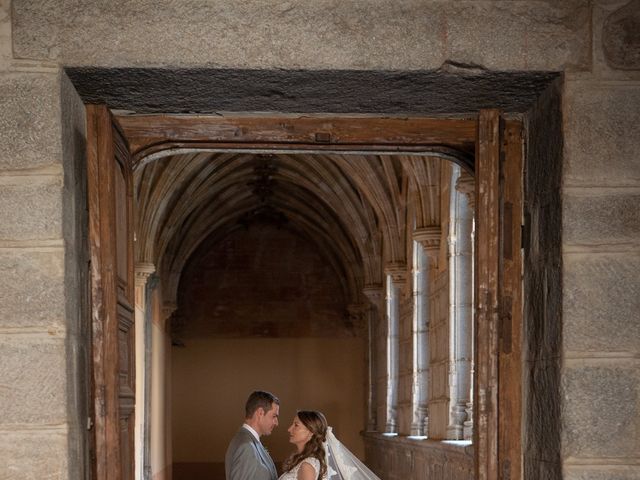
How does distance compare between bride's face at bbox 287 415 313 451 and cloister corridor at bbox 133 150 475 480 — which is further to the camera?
cloister corridor at bbox 133 150 475 480

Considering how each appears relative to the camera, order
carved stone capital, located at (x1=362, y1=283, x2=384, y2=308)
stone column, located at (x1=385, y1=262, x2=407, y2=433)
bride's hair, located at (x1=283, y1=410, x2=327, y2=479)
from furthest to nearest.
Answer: carved stone capital, located at (x1=362, y1=283, x2=384, y2=308)
stone column, located at (x1=385, y1=262, x2=407, y2=433)
bride's hair, located at (x1=283, y1=410, x2=327, y2=479)

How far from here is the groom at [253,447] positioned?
598cm

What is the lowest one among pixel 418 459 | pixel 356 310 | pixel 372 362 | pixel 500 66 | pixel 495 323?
pixel 418 459

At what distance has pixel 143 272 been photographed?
581 inches

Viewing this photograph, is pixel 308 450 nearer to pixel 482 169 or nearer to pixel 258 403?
pixel 258 403

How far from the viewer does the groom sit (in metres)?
5.98

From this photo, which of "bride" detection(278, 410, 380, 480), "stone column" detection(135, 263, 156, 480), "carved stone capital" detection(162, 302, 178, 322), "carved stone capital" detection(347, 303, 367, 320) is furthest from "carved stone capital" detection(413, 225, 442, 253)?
"carved stone capital" detection(347, 303, 367, 320)

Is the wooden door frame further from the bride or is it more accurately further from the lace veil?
the lace veil

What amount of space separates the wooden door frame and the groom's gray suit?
238 centimetres

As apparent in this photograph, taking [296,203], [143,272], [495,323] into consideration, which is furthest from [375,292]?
[495,323]

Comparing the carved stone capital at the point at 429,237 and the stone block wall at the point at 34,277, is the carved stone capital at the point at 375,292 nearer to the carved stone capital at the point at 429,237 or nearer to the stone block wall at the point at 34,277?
the carved stone capital at the point at 429,237

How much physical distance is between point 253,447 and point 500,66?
10.6 feet

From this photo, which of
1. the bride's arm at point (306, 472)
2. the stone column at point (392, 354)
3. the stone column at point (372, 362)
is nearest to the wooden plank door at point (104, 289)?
the bride's arm at point (306, 472)

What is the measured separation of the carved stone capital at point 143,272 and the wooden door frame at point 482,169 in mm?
10736
